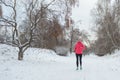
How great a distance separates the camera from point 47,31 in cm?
2531

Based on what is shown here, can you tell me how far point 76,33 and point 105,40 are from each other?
97.4 feet

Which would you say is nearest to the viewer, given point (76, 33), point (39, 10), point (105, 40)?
point (39, 10)

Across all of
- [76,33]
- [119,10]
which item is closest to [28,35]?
[119,10]

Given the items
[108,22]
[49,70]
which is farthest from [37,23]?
[108,22]

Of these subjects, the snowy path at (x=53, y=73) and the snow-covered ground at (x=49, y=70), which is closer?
the snowy path at (x=53, y=73)

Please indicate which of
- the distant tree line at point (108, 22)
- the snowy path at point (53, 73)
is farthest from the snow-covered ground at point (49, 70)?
the distant tree line at point (108, 22)

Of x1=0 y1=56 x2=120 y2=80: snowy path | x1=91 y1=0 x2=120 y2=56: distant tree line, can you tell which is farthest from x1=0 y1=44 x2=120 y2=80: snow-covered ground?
x1=91 y1=0 x2=120 y2=56: distant tree line

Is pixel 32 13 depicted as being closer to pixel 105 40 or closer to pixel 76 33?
pixel 105 40

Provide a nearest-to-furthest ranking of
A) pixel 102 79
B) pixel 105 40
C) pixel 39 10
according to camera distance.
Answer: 1. pixel 102 79
2. pixel 39 10
3. pixel 105 40

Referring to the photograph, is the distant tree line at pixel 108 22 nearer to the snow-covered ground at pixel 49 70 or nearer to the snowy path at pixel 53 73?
the snow-covered ground at pixel 49 70

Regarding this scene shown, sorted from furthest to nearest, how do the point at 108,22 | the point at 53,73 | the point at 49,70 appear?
the point at 108,22 < the point at 49,70 < the point at 53,73

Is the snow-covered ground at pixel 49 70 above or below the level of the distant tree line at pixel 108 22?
below

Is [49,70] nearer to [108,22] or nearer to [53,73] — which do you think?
[53,73]

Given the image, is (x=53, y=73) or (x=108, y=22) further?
(x=108, y=22)
